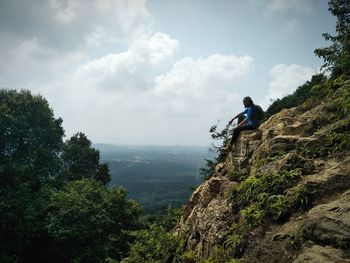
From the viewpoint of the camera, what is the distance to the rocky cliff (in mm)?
6586

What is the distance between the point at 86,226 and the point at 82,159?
21725 mm

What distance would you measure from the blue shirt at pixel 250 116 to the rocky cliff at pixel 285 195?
0.46 m

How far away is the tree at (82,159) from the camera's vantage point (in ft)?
138

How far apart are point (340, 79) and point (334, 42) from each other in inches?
668

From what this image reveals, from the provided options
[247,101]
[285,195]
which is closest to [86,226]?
[247,101]

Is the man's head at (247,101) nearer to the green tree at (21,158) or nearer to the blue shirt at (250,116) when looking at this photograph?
the blue shirt at (250,116)

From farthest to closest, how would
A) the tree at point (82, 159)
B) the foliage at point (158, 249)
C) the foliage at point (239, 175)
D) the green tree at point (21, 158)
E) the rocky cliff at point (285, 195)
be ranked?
the tree at point (82, 159), the green tree at point (21, 158), the foliage at point (158, 249), the foliage at point (239, 175), the rocky cliff at point (285, 195)

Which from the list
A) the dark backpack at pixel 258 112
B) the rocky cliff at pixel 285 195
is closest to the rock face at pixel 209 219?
the rocky cliff at pixel 285 195

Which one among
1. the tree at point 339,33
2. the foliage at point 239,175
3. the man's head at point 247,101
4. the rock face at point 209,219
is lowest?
the rock face at point 209,219

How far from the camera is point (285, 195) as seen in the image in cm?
826

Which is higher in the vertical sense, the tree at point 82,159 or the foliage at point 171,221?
the tree at point 82,159

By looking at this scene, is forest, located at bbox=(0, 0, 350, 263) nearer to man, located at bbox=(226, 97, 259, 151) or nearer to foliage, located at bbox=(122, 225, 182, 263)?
foliage, located at bbox=(122, 225, 182, 263)

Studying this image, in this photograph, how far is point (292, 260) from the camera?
21.1 ft

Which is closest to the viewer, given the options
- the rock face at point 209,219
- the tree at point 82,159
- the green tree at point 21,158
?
the rock face at point 209,219
